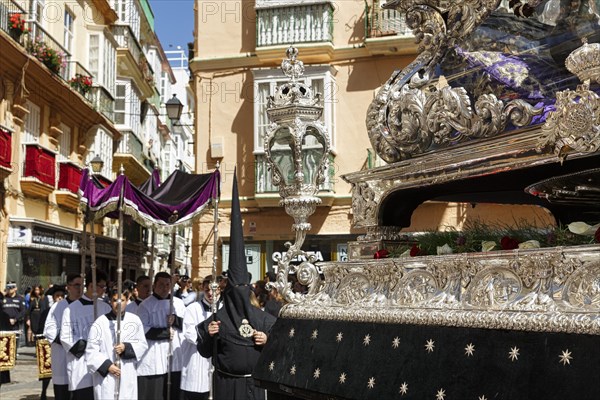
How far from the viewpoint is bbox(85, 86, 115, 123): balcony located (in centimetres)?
2744

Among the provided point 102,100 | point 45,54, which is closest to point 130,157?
point 102,100

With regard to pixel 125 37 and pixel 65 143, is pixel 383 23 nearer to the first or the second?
pixel 65 143

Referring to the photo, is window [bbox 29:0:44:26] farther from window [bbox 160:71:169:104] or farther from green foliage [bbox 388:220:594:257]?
window [bbox 160:71:169:104]

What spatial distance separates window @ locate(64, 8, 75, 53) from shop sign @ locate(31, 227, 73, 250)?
6056mm

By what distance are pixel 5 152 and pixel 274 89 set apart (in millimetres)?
6403

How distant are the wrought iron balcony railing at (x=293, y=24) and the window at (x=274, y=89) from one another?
2.66 feet

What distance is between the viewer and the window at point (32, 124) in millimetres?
22045

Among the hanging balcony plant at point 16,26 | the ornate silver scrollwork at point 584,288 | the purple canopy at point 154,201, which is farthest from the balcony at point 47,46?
the ornate silver scrollwork at point 584,288

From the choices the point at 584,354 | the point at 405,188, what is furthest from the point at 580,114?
the point at 405,188

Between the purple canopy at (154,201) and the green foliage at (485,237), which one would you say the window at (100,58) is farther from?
the green foliage at (485,237)

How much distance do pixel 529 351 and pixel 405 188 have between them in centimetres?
161

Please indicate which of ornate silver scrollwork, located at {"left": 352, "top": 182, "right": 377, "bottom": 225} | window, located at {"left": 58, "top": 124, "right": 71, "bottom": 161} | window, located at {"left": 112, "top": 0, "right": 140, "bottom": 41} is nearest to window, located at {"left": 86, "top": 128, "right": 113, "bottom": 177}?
window, located at {"left": 58, "top": 124, "right": 71, "bottom": 161}

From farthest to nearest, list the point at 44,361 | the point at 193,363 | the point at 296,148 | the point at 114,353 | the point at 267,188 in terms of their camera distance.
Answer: the point at 267,188 < the point at 44,361 < the point at 193,363 < the point at 114,353 < the point at 296,148

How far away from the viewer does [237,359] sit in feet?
24.1
